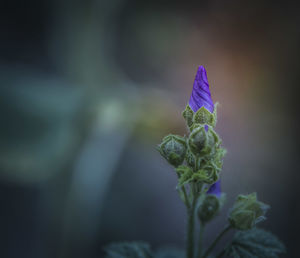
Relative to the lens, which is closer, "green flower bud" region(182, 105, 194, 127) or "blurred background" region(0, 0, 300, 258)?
"green flower bud" region(182, 105, 194, 127)

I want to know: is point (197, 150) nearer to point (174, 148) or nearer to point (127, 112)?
point (174, 148)

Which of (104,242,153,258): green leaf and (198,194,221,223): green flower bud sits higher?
(198,194,221,223): green flower bud

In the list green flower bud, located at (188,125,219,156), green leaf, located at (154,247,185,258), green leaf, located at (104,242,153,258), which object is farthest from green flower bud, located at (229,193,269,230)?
green leaf, located at (154,247,185,258)

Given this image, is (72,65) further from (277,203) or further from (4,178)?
(277,203)

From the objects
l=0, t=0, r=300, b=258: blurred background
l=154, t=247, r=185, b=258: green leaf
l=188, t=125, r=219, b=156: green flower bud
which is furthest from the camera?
l=0, t=0, r=300, b=258: blurred background

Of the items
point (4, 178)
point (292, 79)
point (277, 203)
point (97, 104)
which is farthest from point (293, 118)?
point (4, 178)

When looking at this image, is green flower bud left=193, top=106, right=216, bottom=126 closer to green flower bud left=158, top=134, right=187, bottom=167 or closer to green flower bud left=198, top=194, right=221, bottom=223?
green flower bud left=158, top=134, right=187, bottom=167

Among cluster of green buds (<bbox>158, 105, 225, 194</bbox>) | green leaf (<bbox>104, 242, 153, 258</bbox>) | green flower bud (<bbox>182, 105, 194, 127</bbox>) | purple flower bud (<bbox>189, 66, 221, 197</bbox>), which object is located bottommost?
green leaf (<bbox>104, 242, 153, 258</bbox>)

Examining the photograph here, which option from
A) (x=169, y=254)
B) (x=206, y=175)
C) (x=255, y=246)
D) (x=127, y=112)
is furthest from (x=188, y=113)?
(x=127, y=112)
